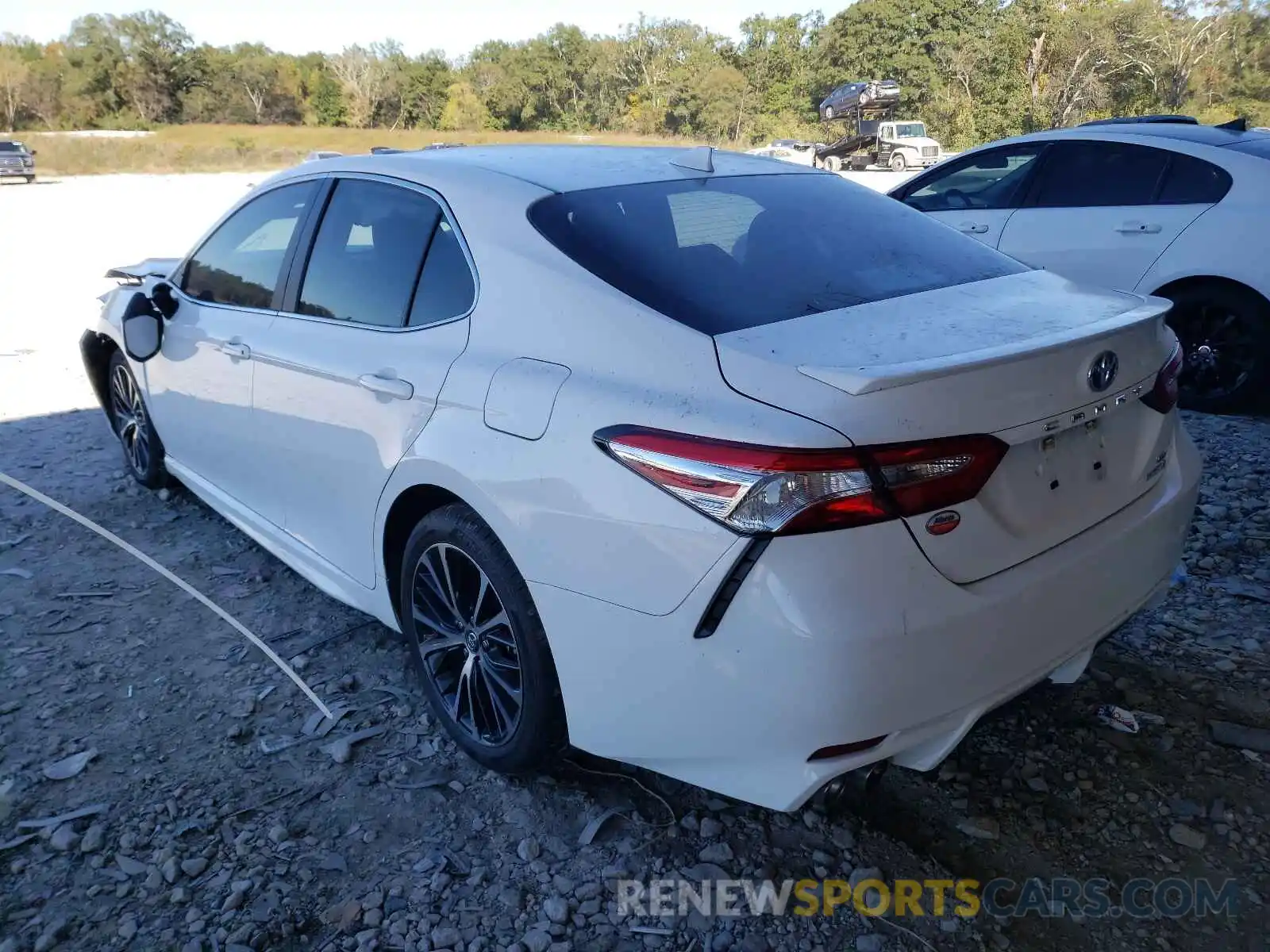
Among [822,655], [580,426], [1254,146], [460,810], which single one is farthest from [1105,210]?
[460,810]

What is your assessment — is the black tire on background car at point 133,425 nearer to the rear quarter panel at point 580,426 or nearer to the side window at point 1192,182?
the rear quarter panel at point 580,426

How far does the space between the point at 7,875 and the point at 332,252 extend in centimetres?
201

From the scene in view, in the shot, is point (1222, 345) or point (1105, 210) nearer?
point (1222, 345)

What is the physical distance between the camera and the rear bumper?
1.80 m

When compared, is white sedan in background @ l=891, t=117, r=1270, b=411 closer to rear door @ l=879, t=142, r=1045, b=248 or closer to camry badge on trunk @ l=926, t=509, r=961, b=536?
rear door @ l=879, t=142, r=1045, b=248

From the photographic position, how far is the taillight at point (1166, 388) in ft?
7.88

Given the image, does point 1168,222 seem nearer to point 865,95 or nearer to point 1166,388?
point 1166,388

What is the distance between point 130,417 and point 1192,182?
6.15 metres

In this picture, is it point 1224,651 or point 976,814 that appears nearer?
point 976,814

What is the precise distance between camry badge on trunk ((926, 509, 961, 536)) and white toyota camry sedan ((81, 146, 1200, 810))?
0.04 ft

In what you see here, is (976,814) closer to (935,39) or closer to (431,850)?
(431,850)

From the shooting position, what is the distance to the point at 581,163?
2.89m

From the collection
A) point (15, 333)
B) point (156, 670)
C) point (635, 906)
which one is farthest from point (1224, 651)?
point (15, 333)

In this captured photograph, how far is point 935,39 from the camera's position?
189ft
